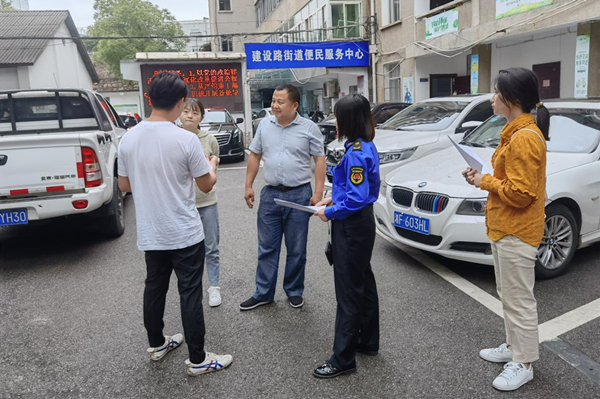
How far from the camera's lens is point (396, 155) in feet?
25.3

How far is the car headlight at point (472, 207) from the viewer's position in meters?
4.31

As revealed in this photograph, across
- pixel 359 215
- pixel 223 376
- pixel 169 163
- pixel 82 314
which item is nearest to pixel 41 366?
pixel 82 314

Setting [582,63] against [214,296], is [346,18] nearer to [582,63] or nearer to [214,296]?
[582,63]

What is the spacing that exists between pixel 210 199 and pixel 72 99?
3.80 meters

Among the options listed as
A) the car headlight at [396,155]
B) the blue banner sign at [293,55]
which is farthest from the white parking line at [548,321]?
the blue banner sign at [293,55]

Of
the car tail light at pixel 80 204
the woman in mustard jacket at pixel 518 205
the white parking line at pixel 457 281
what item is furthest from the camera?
the car tail light at pixel 80 204

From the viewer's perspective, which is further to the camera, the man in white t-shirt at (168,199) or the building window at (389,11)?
the building window at (389,11)

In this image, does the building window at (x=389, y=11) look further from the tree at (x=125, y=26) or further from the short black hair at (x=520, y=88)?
the tree at (x=125, y=26)

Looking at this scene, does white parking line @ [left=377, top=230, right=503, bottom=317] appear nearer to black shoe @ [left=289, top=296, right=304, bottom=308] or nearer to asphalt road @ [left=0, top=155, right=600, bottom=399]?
asphalt road @ [left=0, top=155, right=600, bottom=399]

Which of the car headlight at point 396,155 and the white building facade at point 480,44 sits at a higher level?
the white building facade at point 480,44

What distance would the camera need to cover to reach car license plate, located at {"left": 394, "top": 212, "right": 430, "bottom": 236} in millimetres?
4586

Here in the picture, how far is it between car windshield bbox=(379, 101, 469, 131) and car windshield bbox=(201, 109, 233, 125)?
21.9ft

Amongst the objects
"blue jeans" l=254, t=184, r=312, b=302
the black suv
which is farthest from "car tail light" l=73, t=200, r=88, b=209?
the black suv

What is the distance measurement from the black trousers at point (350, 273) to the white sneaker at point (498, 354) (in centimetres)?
82
